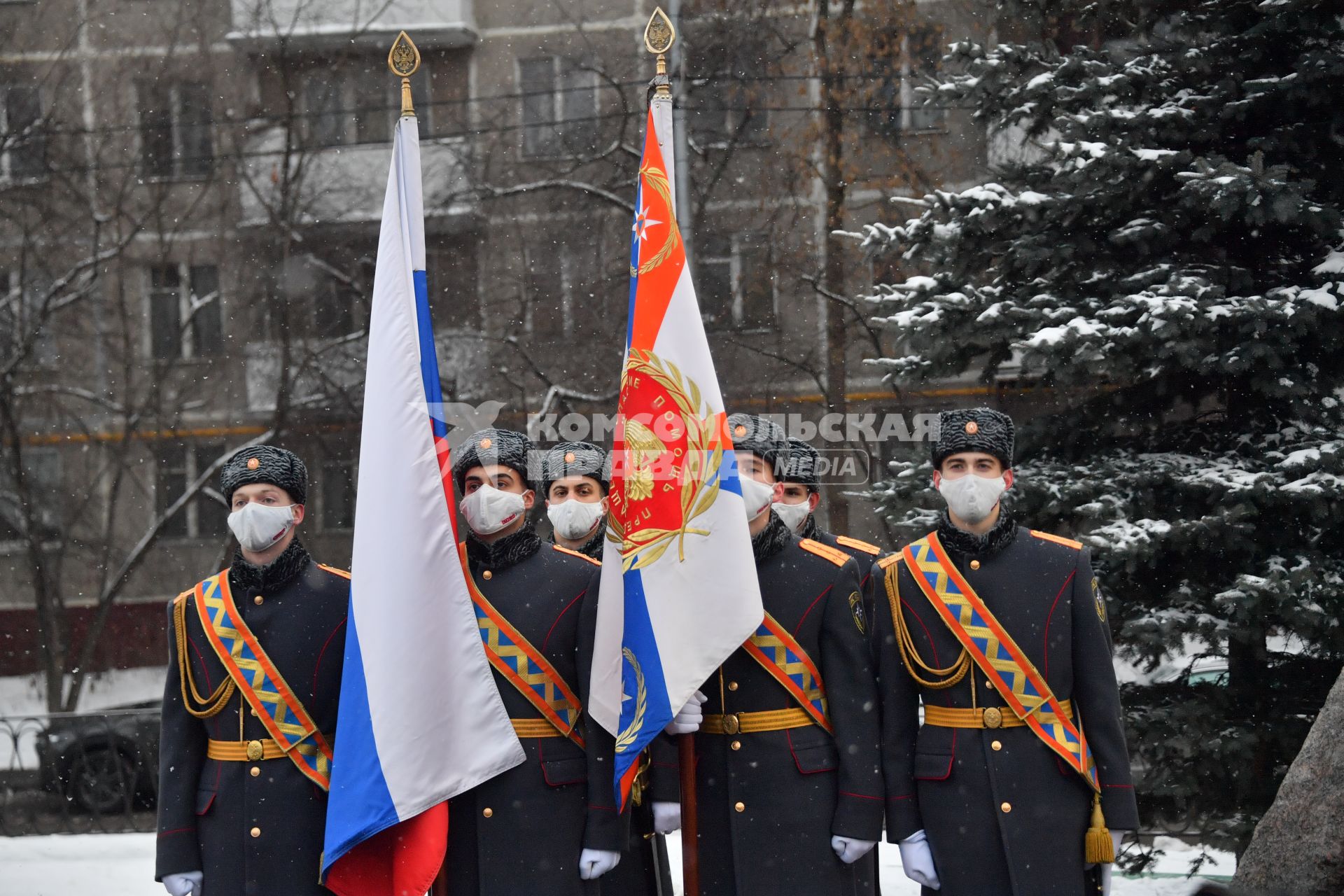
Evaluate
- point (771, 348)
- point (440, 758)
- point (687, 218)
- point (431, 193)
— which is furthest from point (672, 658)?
point (431, 193)

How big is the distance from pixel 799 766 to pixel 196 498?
14.0 metres

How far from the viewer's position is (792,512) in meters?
5.55

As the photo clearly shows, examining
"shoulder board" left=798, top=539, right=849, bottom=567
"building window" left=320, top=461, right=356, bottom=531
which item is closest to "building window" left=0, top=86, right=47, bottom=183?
"building window" left=320, top=461, right=356, bottom=531

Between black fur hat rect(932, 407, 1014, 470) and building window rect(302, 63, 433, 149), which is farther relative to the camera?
building window rect(302, 63, 433, 149)

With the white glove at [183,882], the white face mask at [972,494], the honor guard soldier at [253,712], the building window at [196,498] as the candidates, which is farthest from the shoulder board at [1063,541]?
the building window at [196,498]

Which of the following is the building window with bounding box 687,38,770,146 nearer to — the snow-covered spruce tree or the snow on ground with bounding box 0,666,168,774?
the snow-covered spruce tree

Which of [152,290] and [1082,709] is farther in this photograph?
[152,290]

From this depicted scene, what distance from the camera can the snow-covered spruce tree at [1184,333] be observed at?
6.34 m

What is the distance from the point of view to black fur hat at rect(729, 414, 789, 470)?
4523 millimetres

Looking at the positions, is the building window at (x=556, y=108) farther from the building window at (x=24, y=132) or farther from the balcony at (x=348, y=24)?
the building window at (x=24, y=132)

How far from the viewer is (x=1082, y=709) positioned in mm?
4145

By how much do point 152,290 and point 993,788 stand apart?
50.7 ft

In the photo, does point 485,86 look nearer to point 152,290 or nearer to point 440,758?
point 152,290

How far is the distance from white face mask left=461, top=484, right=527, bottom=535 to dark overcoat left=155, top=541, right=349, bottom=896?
515 mm
